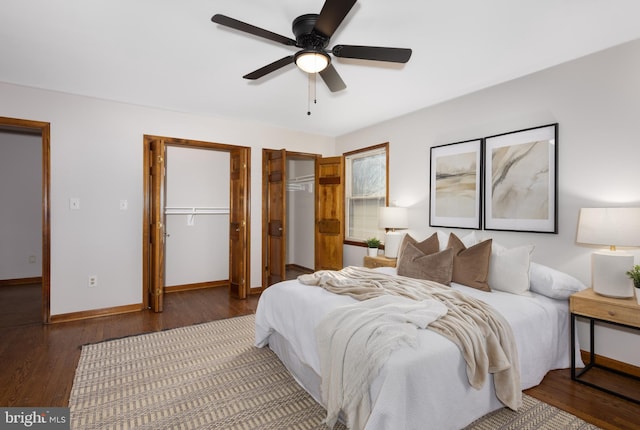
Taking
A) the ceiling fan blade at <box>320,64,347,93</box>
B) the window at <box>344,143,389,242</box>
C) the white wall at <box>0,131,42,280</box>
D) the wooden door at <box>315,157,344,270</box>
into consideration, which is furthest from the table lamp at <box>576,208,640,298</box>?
the white wall at <box>0,131,42,280</box>

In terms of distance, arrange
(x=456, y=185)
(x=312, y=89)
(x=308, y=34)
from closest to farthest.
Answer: (x=308, y=34) → (x=312, y=89) → (x=456, y=185)

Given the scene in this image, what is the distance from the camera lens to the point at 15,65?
3.05 m

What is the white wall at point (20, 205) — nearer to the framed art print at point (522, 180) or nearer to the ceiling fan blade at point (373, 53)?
the ceiling fan blade at point (373, 53)

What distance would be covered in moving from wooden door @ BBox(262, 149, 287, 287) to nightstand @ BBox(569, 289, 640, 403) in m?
3.52

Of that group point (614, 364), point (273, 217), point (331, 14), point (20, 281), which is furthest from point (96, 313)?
point (614, 364)

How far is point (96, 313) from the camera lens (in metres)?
3.88

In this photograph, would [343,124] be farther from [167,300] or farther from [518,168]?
[167,300]

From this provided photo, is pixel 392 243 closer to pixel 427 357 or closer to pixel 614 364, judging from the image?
pixel 614 364

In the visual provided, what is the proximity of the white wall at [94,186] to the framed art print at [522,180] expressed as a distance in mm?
3846

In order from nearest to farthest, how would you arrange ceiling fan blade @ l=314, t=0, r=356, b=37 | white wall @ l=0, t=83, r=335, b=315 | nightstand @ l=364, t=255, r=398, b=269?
1. ceiling fan blade @ l=314, t=0, r=356, b=37
2. white wall @ l=0, t=83, r=335, b=315
3. nightstand @ l=364, t=255, r=398, b=269

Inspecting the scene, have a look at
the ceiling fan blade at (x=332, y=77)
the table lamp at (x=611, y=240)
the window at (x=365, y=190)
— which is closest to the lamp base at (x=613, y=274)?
the table lamp at (x=611, y=240)

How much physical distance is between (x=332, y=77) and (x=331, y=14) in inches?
31.1

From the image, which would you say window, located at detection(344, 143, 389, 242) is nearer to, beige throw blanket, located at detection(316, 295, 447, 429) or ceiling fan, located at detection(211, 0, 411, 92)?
ceiling fan, located at detection(211, 0, 411, 92)

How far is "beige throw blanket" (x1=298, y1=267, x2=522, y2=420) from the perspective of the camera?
1772mm
